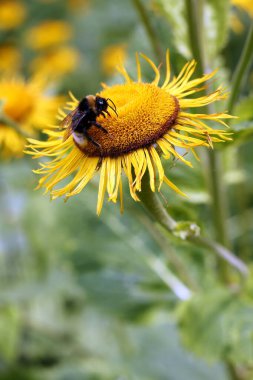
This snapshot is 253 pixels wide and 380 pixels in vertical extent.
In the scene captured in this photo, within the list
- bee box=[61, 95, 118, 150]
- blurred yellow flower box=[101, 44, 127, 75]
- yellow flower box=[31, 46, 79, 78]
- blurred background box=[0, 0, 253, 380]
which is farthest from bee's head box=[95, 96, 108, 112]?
yellow flower box=[31, 46, 79, 78]

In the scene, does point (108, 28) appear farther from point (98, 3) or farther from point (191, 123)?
point (191, 123)

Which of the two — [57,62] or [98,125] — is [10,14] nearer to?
[57,62]

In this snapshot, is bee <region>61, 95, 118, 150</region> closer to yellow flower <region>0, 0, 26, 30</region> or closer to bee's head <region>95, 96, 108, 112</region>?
bee's head <region>95, 96, 108, 112</region>

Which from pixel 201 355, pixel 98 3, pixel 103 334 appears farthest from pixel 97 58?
pixel 201 355

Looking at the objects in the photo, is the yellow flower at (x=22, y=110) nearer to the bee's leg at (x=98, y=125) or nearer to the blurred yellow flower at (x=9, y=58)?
the bee's leg at (x=98, y=125)

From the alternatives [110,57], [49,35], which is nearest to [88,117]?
[110,57]
